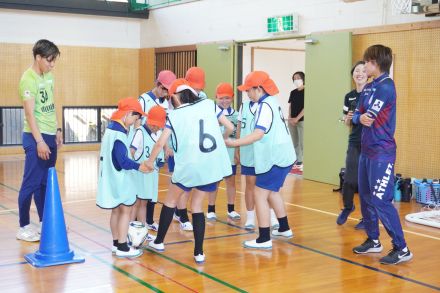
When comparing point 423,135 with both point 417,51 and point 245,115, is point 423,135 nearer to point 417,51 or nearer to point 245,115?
point 417,51

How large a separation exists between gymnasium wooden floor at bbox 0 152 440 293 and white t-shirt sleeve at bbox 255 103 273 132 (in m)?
1.11

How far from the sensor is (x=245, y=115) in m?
6.01

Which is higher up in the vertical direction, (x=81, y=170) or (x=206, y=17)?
(x=206, y=17)

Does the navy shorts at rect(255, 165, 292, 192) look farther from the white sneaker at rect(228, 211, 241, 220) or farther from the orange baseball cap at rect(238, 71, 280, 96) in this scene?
the white sneaker at rect(228, 211, 241, 220)

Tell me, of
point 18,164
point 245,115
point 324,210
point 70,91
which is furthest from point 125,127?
point 70,91

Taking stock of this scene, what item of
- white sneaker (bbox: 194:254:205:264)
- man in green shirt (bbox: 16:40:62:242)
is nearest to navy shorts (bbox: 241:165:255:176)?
white sneaker (bbox: 194:254:205:264)

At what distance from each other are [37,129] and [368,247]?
3095mm

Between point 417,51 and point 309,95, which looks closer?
point 417,51

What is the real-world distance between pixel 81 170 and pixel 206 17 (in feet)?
13.0

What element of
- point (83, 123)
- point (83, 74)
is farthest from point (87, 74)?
point (83, 123)

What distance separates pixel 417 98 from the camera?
8.15 m

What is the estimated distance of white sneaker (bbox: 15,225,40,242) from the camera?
18.3 ft

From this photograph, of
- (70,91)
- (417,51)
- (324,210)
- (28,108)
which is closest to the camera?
(28,108)

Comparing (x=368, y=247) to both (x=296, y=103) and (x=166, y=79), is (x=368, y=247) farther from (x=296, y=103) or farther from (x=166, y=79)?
(x=296, y=103)
